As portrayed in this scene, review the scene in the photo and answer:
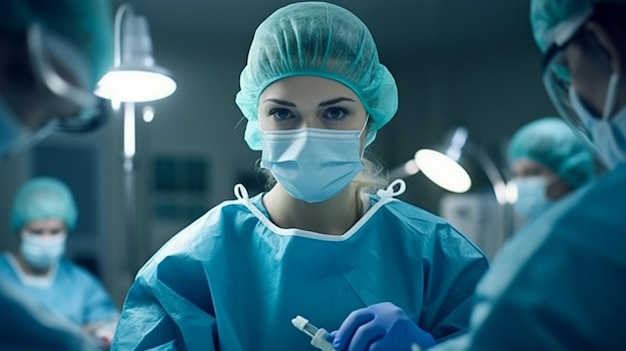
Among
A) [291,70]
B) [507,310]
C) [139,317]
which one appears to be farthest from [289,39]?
[507,310]

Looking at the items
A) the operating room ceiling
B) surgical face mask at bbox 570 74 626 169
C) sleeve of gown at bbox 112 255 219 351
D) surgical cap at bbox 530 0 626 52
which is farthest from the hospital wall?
surgical face mask at bbox 570 74 626 169

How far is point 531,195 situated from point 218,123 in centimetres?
257

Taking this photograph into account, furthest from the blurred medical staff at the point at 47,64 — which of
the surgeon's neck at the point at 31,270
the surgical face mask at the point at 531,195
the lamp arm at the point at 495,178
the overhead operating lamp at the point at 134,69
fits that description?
the surgeon's neck at the point at 31,270

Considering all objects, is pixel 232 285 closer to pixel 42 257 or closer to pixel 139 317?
pixel 139 317

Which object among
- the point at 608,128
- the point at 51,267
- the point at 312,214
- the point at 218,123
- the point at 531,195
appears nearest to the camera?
the point at 608,128

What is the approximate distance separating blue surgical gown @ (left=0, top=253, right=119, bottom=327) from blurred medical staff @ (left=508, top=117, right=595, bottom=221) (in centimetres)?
209

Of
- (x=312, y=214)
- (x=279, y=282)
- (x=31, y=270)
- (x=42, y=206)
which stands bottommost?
(x=31, y=270)

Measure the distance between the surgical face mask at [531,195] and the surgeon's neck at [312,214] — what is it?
5.25 ft

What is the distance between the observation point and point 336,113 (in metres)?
1.45

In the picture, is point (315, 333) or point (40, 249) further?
point (40, 249)

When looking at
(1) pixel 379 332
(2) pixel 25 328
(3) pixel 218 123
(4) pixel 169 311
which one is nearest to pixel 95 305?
(3) pixel 218 123

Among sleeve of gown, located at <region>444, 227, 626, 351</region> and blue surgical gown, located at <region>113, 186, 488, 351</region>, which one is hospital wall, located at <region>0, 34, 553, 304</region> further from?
sleeve of gown, located at <region>444, 227, 626, 351</region>

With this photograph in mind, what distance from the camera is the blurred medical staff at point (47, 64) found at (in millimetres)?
787

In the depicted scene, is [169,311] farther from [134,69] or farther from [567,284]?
[567,284]
